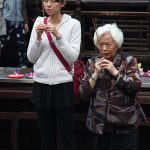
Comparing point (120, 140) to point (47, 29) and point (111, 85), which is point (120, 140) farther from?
point (47, 29)

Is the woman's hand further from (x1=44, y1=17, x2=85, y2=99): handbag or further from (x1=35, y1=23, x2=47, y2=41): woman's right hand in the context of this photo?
(x1=44, y1=17, x2=85, y2=99): handbag

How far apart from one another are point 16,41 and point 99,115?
3942 mm

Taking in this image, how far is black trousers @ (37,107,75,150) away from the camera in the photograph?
14.7ft

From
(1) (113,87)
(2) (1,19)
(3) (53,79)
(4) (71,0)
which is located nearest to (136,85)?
(1) (113,87)

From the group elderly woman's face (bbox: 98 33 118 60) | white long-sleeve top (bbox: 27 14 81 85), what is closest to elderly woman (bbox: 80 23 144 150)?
elderly woman's face (bbox: 98 33 118 60)

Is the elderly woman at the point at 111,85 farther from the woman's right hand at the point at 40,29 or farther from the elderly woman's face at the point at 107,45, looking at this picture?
the woman's right hand at the point at 40,29

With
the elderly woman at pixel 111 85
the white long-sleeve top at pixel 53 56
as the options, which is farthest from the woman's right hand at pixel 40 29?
the elderly woman at pixel 111 85

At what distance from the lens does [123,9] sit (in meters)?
8.10

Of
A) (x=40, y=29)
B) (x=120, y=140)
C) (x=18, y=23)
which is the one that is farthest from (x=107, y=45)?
(x=18, y=23)

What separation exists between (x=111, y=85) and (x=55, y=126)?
77cm

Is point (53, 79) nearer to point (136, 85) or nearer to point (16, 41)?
point (136, 85)

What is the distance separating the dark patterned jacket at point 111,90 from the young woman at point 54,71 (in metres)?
0.23

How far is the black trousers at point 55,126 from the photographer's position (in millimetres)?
4477

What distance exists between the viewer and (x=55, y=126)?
4602mm
